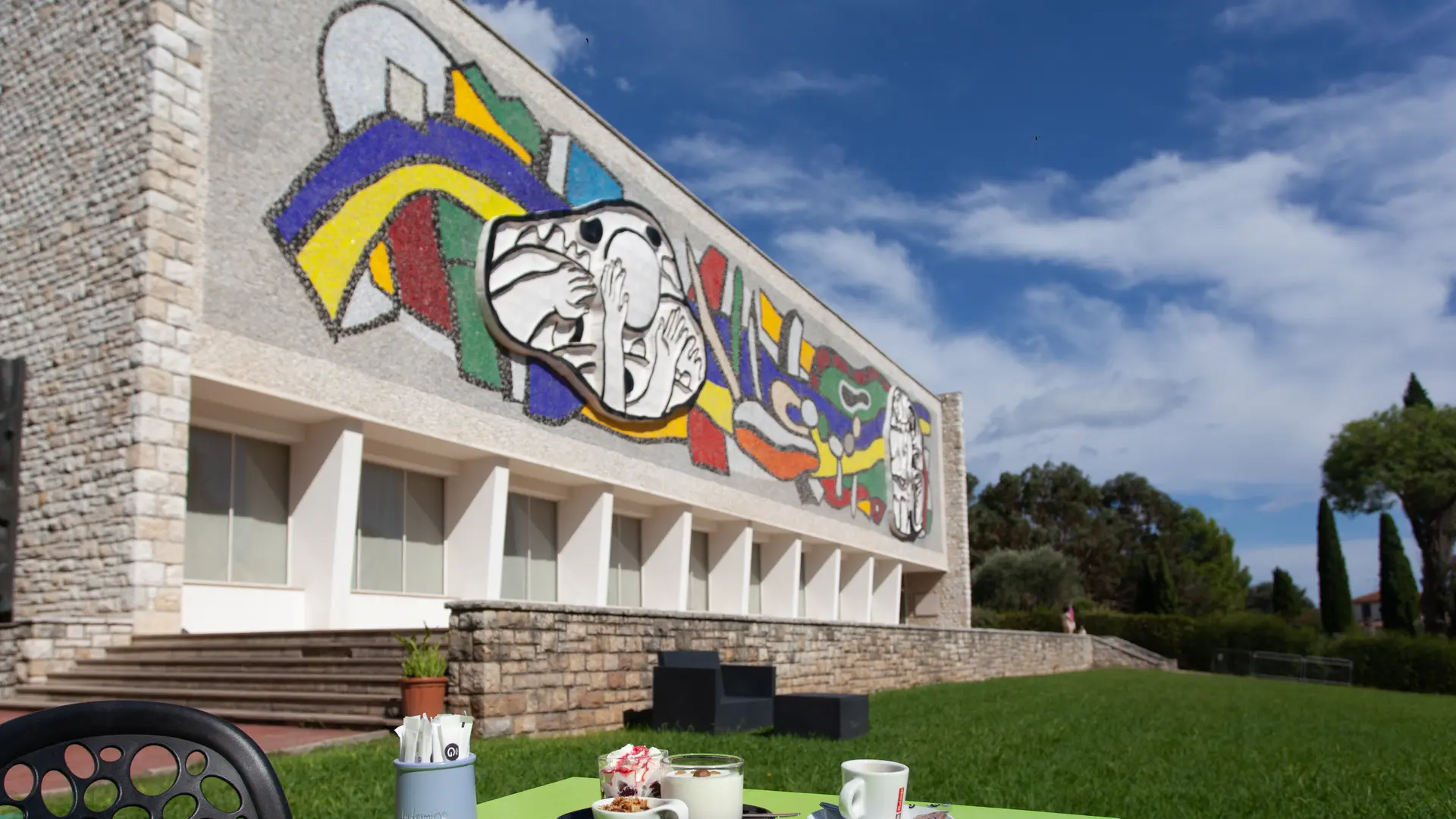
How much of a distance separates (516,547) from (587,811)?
18.3 m

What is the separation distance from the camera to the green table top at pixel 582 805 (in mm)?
2055

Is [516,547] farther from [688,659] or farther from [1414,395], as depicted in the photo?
[1414,395]

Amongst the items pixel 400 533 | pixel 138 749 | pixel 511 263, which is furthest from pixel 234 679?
pixel 138 749

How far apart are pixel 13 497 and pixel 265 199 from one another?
15.0 ft

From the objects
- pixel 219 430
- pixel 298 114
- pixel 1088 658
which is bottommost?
pixel 1088 658

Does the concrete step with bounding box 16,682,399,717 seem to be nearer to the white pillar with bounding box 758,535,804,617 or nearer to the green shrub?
the white pillar with bounding box 758,535,804,617

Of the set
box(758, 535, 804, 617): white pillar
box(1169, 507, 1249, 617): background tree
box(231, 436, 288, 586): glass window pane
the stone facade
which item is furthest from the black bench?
box(1169, 507, 1249, 617): background tree

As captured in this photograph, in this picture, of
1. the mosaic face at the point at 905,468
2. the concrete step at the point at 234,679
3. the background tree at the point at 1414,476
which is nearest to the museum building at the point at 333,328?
the concrete step at the point at 234,679

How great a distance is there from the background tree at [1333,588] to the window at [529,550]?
35.8 metres

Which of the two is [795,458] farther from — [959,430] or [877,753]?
[877,753]

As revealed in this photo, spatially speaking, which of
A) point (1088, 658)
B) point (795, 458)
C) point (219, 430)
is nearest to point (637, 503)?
point (795, 458)

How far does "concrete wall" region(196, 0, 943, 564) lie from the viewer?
45.8ft

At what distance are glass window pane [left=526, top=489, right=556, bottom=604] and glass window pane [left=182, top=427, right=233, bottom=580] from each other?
6522 mm

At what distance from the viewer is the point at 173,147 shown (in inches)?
510
